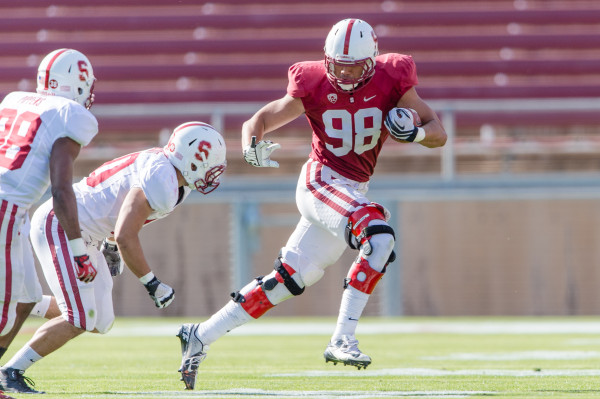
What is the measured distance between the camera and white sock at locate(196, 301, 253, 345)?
13.8 feet

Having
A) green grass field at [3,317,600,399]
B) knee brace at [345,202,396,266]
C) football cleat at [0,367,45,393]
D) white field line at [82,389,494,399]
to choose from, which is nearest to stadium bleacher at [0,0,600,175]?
green grass field at [3,317,600,399]

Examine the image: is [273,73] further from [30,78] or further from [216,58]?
[30,78]

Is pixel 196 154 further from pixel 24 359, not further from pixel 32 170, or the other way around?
pixel 24 359

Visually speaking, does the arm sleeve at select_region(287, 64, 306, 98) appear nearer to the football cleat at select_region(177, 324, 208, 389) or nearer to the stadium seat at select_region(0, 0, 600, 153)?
the football cleat at select_region(177, 324, 208, 389)

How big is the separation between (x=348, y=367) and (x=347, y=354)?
4.82 feet

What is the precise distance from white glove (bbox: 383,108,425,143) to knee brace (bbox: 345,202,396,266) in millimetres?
303

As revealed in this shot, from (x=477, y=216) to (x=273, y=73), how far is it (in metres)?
3.17

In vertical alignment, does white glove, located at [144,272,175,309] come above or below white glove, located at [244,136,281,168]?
below

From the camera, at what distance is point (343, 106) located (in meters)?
4.44

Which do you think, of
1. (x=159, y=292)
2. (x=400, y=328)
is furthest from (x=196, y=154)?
(x=400, y=328)

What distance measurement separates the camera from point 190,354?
13.5ft

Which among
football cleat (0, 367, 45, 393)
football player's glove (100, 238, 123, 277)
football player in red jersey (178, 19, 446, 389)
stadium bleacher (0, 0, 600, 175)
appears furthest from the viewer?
stadium bleacher (0, 0, 600, 175)

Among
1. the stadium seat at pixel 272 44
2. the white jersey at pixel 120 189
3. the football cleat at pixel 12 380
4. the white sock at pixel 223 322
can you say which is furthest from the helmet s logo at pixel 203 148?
the stadium seat at pixel 272 44

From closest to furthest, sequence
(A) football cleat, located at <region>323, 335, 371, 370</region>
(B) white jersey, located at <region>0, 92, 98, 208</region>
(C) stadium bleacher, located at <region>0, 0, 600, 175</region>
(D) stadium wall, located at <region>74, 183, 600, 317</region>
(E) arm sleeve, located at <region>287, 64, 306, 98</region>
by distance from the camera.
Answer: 1. (B) white jersey, located at <region>0, 92, 98, 208</region>
2. (A) football cleat, located at <region>323, 335, 371, 370</region>
3. (E) arm sleeve, located at <region>287, 64, 306, 98</region>
4. (D) stadium wall, located at <region>74, 183, 600, 317</region>
5. (C) stadium bleacher, located at <region>0, 0, 600, 175</region>
